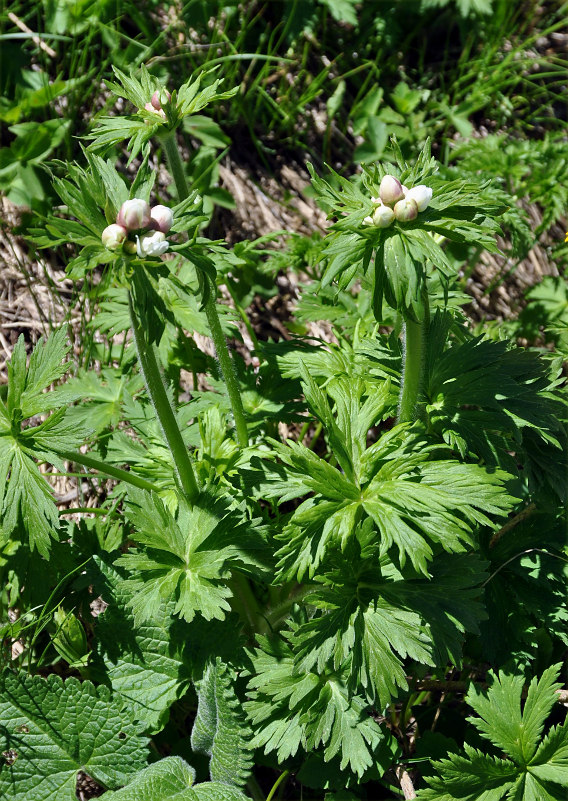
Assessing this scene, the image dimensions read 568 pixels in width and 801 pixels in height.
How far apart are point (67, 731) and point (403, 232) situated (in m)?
2.04

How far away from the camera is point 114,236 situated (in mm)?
2002

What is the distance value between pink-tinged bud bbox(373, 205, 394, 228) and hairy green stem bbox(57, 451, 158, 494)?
1.18 metres

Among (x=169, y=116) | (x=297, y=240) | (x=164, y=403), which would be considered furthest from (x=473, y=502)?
(x=297, y=240)

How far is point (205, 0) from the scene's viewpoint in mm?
4574

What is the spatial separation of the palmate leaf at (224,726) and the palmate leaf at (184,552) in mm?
313

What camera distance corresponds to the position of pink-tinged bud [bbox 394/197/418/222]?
6.71ft

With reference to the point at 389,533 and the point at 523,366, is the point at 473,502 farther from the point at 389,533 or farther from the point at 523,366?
the point at 523,366

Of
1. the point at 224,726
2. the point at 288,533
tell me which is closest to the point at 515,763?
the point at 224,726

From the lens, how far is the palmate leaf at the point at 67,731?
268 cm

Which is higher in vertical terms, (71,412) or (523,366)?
(523,366)

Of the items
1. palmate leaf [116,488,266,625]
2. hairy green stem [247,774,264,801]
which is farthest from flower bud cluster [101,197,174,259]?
hairy green stem [247,774,264,801]

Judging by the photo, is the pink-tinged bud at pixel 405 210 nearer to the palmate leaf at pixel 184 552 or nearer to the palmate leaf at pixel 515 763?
the palmate leaf at pixel 184 552

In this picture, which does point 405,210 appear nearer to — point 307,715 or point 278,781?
point 307,715

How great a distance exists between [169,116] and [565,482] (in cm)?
177
